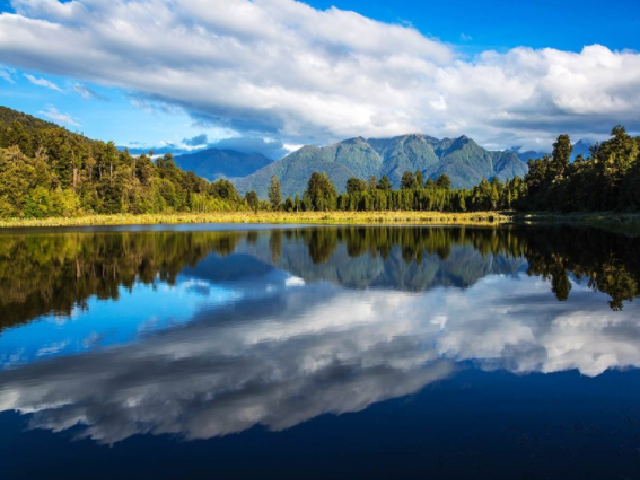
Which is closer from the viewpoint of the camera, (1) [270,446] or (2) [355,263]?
(1) [270,446]

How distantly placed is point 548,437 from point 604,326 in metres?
8.88

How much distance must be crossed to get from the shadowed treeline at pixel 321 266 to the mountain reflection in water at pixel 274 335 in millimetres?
212

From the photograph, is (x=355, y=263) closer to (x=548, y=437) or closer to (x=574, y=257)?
(x=574, y=257)

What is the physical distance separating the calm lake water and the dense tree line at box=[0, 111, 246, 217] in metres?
81.9

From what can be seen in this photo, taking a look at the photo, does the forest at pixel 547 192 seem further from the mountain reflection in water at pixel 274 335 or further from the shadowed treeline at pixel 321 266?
the mountain reflection in water at pixel 274 335

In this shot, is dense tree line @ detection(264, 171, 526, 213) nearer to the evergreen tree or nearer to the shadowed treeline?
the evergreen tree

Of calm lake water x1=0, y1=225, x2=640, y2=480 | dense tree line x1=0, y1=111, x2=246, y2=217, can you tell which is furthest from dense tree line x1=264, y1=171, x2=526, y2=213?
calm lake water x1=0, y1=225, x2=640, y2=480

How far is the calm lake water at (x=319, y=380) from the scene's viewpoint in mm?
7402

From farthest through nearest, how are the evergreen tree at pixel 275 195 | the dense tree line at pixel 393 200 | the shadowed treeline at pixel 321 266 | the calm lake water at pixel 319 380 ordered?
the evergreen tree at pixel 275 195 < the dense tree line at pixel 393 200 < the shadowed treeline at pixel 321 266 < the calm lake water at pixel 319 380

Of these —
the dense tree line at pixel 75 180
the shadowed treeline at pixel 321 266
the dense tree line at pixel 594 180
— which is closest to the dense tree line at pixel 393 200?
the dense tree line at pixel 594 180

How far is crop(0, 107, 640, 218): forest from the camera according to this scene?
9325cm

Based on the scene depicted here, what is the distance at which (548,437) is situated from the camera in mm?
7945

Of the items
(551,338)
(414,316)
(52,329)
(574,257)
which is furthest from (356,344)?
(574,257)

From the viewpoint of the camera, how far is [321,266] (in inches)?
1214
